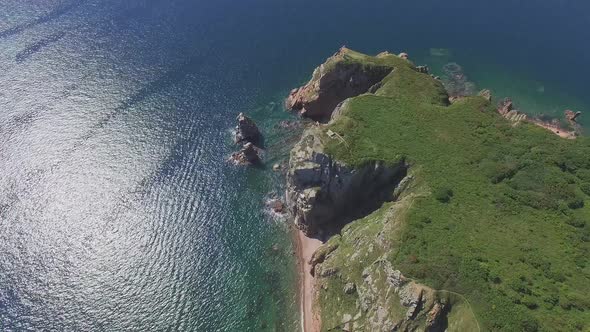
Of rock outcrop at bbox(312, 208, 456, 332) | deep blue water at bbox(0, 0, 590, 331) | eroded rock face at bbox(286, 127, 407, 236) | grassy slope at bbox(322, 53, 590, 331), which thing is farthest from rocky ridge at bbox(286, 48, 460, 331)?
deep blue water at bbox(0, 0, 590, 331)

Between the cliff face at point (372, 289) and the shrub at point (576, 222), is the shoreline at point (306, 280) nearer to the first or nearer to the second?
the cliff face at point (372, 289)

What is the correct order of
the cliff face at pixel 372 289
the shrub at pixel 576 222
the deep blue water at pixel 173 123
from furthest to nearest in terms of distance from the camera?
the deep blue water at pixel 173 123
the shrub at pixel 576 222
the cliff face at pixel 372 289

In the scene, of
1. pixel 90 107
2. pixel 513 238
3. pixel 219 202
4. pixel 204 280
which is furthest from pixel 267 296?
pixel 90 107

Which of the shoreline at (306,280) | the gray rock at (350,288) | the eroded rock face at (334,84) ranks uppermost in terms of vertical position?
the eroded rock face at (334,84)

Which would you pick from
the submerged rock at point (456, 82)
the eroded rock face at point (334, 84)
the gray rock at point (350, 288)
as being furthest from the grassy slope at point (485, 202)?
the submerged rock at point (456, 82)

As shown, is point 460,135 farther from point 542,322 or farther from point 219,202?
point 219,202

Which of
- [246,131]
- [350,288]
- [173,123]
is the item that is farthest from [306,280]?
[173,123]
